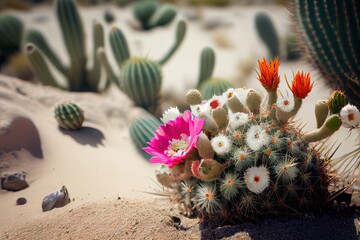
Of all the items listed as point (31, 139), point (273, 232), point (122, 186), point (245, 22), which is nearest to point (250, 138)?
point (273, 232)

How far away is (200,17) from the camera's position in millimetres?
11953

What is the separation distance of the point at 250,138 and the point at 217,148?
0.69ft

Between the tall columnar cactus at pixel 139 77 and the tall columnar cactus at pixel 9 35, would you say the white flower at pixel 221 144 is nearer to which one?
the tall columnar cactus at pixel 139 77

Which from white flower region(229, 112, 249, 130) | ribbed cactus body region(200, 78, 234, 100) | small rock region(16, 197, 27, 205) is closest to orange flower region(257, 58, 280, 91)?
white flower region(229, 112, 249, 130)

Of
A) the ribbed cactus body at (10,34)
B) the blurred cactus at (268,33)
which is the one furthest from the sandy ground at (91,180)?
the ribbed cactus body at (10,34)

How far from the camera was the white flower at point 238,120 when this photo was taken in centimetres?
256

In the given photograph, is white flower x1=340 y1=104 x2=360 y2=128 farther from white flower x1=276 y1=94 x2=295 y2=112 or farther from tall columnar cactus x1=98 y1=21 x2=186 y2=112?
tall columnar cactus x1=98 y1=21 x2=186 y2=112

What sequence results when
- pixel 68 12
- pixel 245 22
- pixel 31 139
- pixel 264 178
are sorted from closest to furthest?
1. pixel 264 178
2. pixel 31 139
3. pixel 68 12
4. pixel 245 22

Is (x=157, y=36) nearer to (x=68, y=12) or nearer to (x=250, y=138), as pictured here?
(x=68, y=12)

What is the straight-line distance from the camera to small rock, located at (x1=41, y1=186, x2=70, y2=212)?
9.63ft

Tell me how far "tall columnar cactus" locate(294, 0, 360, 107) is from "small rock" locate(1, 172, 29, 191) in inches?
114

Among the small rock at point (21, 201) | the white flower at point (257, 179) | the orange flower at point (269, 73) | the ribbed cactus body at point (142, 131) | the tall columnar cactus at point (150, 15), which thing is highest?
the tall columnar cactus at point (150, 15)

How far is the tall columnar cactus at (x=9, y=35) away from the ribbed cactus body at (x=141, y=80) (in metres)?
5.02

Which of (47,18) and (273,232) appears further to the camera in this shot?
(47,18)
